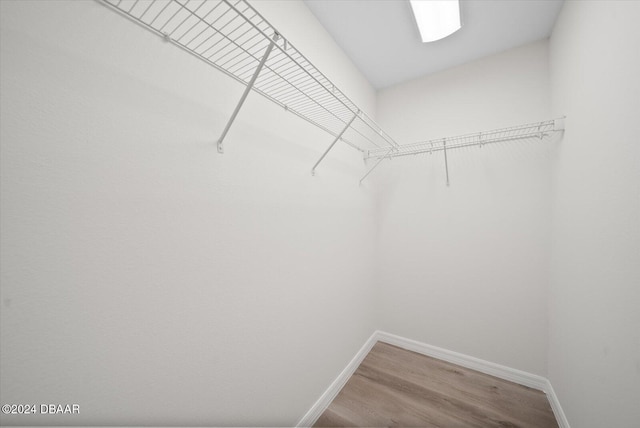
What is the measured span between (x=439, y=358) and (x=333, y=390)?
1.02m

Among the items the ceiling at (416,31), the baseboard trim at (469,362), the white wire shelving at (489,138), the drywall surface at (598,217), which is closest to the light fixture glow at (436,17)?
the ceiling at (416,31)

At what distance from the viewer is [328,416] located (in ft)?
4.78

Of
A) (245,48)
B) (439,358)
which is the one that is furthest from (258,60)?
(439,358)

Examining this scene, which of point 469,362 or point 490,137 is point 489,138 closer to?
point 490,137

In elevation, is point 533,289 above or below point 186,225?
below

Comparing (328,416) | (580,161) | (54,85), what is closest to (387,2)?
(580,161)

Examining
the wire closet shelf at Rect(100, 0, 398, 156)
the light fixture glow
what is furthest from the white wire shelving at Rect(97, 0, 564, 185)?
the light fixture glow

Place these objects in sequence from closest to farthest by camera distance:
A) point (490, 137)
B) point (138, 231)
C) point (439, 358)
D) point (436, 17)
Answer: point (138, 231) < point (436, 17) < point (490, 137) < point (439, 358)

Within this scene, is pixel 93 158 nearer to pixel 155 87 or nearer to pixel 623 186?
pixel 155 87

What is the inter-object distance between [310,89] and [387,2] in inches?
30.4

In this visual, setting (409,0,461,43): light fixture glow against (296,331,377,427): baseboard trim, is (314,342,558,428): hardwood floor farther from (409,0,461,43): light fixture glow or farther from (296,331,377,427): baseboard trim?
(409,0,461,43): light fixture glow

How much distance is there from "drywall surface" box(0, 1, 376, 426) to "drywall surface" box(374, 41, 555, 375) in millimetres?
1252

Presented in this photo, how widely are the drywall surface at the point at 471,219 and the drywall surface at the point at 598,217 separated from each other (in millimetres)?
206

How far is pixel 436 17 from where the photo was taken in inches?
55.4
